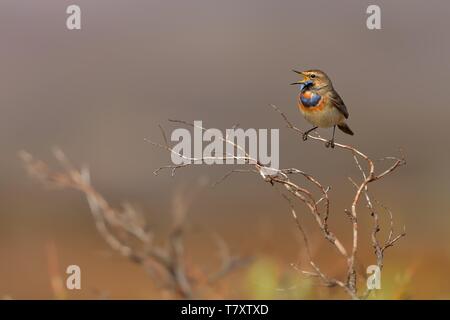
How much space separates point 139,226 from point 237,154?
1.62 meters

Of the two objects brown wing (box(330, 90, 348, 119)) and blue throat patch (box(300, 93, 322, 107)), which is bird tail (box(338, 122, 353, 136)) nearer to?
brown wing (box(330, 90, 348, 119))

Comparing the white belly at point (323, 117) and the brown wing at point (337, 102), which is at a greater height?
the brown wing at point (337, 102)

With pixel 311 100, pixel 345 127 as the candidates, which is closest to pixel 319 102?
pixel 311 100

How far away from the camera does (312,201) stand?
316 cm

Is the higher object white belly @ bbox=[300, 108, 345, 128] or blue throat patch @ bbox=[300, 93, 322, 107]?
blue throat patch @ bbox=[300, 93, 322, 107]

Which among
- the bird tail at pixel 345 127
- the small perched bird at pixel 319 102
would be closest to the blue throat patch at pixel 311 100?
the small perched bird at pixel 319 102

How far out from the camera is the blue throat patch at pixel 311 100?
4.55 metres

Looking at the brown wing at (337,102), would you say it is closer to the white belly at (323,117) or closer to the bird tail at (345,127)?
the white belly at (323,117)

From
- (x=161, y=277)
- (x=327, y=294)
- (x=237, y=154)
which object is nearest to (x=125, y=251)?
(x=161, y=277)

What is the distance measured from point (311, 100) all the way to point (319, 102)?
2.5 inches

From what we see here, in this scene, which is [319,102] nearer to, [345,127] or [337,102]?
[337,102]

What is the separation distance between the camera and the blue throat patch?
4.55 metres

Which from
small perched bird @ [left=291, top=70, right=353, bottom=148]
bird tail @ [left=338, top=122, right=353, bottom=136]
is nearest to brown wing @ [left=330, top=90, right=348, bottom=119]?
small perched bird @ [left=291, top=70, right=353, bottom=148]

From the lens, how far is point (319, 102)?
4531 mm
